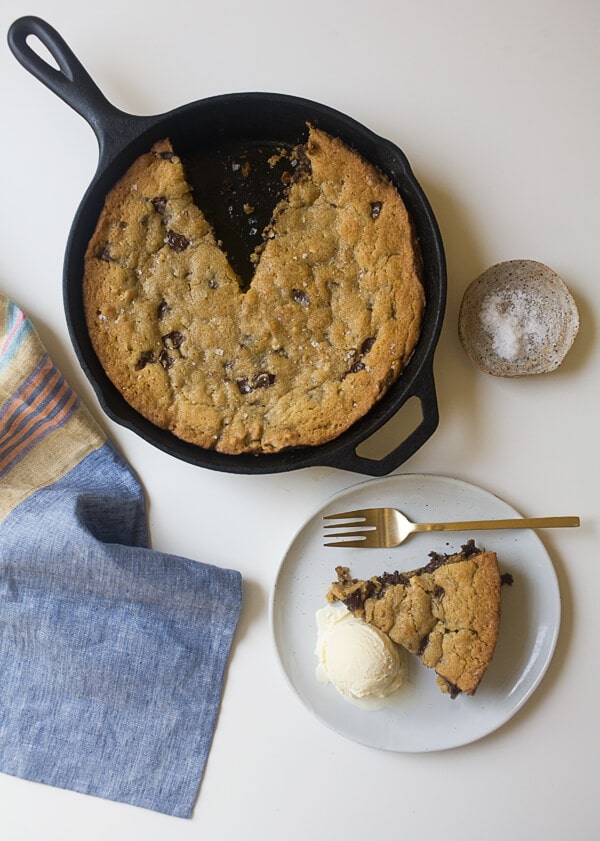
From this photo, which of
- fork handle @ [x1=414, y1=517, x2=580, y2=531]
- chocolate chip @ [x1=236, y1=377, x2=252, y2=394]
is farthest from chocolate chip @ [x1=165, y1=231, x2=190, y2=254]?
fork handle @ [x1=414, y1=517, x2=580, y2=531]

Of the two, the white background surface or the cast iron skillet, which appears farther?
the white background surface

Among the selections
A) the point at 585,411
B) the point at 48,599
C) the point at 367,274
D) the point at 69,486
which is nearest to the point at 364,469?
the point at 367,274

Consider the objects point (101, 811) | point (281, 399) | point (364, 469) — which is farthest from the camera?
point (101, 811)

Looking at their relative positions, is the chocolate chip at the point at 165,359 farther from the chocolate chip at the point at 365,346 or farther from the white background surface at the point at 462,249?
the chocolate chip at the point at 365,346

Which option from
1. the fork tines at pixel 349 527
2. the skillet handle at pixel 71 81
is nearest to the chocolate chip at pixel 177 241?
the skillet handle at pixel 71 81

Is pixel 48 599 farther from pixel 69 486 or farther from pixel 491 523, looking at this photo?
pixel 491 523

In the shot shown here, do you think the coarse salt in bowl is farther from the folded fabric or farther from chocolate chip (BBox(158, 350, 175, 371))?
the folded fabric
